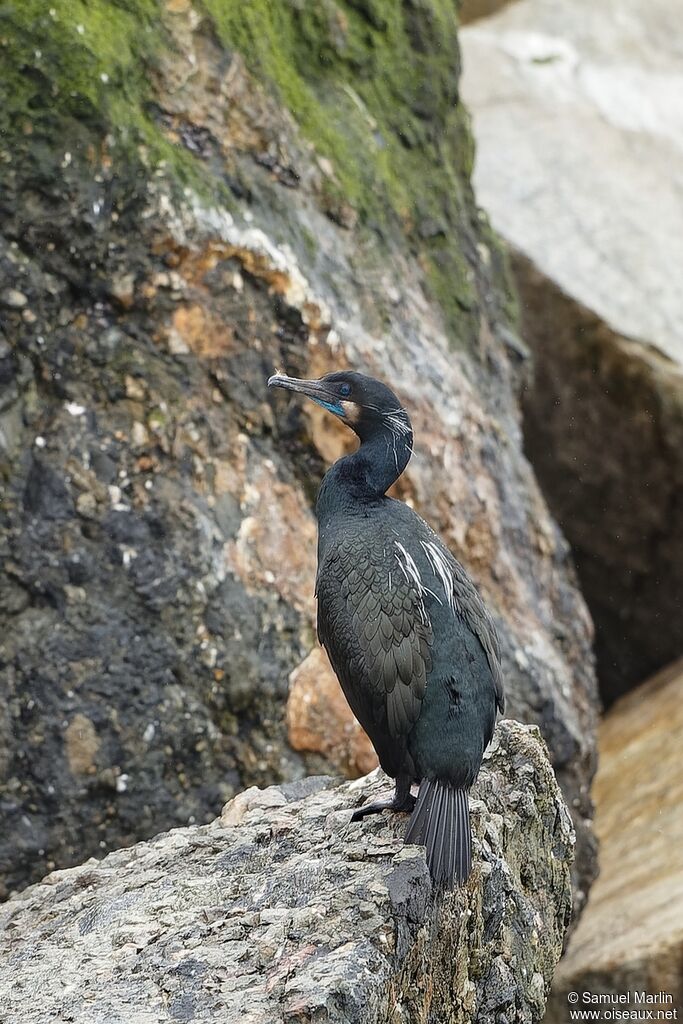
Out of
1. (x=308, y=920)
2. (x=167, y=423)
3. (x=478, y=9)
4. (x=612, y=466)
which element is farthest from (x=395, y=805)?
(x=478, y=9)

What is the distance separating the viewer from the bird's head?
4027 millimetres

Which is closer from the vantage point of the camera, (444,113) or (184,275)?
(184,275)

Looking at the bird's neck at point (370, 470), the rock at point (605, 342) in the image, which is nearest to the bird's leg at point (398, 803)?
the bird's neck at point (370, 470)

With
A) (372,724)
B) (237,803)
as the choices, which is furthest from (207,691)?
(372,724)

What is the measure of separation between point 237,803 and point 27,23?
2.78 meters

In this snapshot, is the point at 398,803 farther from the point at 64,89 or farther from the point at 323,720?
the point at 64,89

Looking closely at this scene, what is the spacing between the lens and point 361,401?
13.2 feet

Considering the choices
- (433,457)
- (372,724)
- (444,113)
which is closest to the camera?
(372,724)

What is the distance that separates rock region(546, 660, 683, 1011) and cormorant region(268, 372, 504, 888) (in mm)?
2204

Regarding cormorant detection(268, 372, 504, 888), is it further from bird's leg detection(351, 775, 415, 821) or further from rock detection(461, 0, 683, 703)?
rock detection(461, 0, 683, 703)

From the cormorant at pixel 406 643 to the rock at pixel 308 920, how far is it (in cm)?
18

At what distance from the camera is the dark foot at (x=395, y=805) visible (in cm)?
367

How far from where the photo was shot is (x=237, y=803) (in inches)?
165

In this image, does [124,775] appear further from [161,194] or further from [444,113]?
[444,113]
